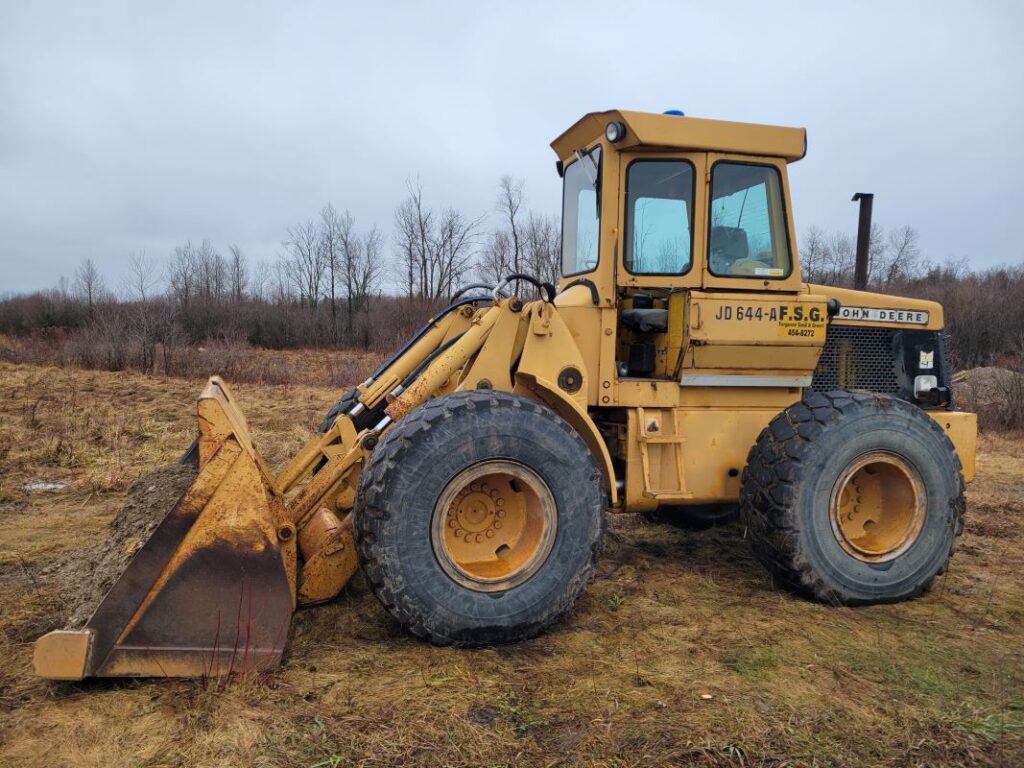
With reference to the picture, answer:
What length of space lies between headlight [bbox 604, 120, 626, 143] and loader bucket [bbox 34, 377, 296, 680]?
2629 mm

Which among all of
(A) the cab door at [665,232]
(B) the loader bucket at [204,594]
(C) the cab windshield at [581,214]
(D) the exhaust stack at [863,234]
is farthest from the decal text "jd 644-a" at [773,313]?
(B) the loader bucket at [204,594]

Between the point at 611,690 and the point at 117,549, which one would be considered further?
the point at 117,549

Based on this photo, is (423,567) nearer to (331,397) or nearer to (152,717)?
(152,717)

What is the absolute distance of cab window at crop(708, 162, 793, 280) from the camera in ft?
15.1

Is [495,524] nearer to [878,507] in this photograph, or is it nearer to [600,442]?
[600,442]

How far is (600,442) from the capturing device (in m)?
4.14

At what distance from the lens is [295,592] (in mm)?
3527

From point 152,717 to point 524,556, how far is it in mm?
1772

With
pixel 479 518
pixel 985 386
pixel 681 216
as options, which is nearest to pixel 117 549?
pixel 479 518

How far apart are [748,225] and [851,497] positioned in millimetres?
1810

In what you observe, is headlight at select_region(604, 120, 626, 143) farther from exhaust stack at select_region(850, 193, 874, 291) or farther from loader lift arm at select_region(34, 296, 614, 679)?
exhaust stack at select_region(850, 193, 874, 291)

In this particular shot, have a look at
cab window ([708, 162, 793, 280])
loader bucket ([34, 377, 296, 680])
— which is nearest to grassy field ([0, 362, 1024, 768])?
loader bucket ([34, 377, 296, 680])

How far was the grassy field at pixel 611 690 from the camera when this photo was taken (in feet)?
9.00

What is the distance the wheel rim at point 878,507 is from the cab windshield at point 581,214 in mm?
2042
